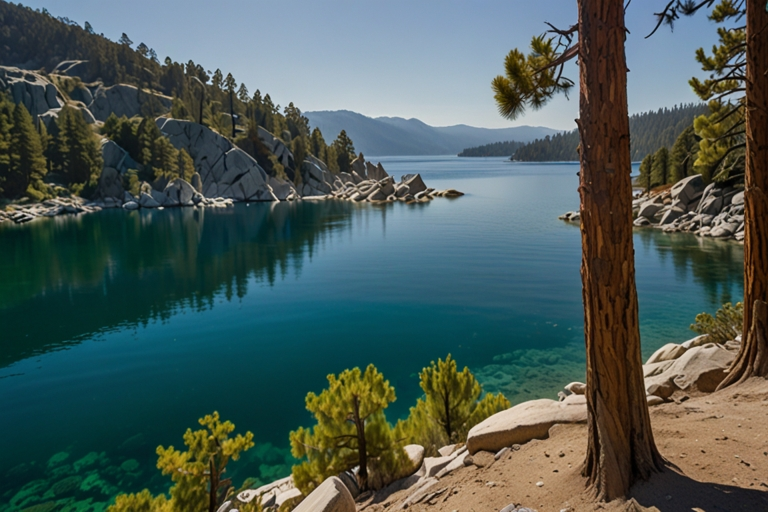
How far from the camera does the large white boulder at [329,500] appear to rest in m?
5.61

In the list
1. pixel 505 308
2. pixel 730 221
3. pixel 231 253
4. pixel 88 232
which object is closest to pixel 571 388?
pixel 505 308

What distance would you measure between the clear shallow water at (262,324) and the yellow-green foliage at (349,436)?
3.18 m

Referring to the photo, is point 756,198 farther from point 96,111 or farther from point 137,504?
point 96,111

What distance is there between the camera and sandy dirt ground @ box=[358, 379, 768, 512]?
4.46 meters

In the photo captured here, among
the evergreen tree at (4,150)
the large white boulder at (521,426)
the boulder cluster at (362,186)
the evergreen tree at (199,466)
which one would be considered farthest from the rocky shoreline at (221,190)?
the large white boulder at (521,426)

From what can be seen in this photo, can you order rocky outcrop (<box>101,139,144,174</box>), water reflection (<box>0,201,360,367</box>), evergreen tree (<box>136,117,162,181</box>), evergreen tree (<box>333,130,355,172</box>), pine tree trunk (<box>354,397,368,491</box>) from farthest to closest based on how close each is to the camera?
evergreen tree (<box>333,130,355,172</box>) < evergreen tree (<box>136,117,162,181</box>) < rocky outcrop (<box>101,139,144,174</box>) < water reflection (<box>0,201,360,367</box>) < pine tree trunk (<box>354,397,368,491</box>)

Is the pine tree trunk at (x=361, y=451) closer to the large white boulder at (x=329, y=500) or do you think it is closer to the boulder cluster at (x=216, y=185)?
the large white boulder at (x=329, y=500)

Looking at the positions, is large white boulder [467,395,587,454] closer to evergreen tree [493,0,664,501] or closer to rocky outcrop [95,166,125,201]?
evergreen tree [493,0,664,501]

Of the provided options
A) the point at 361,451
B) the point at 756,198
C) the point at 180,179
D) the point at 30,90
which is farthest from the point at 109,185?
the point at 756,198

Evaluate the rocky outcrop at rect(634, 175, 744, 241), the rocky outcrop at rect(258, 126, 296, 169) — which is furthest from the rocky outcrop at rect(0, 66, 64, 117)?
the rocky outcrop at rect(634, 175, 744, 241)

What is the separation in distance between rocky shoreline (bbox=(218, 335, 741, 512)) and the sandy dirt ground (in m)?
0.09

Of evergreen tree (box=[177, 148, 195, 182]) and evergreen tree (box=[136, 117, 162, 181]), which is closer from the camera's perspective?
evergreen tree (box=[136, 117, 162, 181])

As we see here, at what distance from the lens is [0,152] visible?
2485 inches

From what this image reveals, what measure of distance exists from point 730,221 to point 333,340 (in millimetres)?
34206
